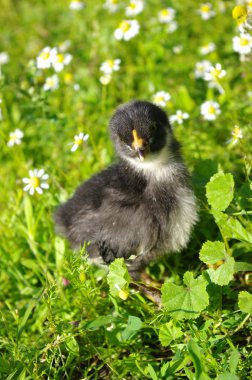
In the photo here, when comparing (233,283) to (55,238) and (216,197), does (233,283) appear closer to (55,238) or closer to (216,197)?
(216,197)

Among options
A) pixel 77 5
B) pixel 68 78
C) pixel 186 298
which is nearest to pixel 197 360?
pixel 186 298

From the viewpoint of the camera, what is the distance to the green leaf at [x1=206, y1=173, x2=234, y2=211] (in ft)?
7.58

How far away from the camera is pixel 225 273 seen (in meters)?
2.30

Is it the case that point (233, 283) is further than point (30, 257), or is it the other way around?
point (30, 257)

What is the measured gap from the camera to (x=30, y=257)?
3.31 metres

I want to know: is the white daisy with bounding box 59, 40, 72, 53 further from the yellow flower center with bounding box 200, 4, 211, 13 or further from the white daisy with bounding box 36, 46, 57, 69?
the yellow flower center with bounding box 200, 4, 211, 13

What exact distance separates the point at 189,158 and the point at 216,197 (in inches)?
46.6

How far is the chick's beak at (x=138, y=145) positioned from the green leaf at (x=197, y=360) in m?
0.91

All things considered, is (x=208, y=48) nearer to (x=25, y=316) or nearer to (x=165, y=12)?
(x=165, y=12)

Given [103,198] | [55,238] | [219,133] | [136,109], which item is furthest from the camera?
[219,133]

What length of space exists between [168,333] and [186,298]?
184 mm

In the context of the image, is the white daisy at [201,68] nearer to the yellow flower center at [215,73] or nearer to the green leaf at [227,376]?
the yellow flower center at [215,73]

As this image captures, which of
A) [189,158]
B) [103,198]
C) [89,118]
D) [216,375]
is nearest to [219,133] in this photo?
[189,158]

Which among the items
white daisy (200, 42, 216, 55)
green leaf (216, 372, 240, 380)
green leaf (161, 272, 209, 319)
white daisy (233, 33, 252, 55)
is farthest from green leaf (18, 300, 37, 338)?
white daisy (200, 42, 216, 55)
